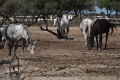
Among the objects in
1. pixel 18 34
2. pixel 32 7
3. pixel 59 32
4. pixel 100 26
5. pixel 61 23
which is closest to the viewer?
pixel 18 34

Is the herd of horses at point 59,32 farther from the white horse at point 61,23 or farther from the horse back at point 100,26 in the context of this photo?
the white horse at point 61,23

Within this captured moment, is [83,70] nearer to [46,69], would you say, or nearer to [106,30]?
[46,69]

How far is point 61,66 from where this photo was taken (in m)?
14.5

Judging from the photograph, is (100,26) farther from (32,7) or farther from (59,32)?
(59,32)

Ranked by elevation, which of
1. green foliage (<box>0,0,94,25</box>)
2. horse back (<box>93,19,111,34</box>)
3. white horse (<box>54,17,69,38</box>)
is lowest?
white horse (<box>54,17,69,38</box>)

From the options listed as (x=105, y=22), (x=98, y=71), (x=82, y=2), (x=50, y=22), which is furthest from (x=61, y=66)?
(x=50, y=22)

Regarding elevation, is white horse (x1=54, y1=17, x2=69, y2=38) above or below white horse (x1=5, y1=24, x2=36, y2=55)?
below

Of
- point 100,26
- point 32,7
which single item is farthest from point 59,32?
point 100,26

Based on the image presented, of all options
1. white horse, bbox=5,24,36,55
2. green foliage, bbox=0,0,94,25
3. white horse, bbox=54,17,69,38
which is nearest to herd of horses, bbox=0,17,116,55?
white horse, bbox=5,24,36,55

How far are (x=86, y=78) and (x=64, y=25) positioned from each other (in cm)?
2129

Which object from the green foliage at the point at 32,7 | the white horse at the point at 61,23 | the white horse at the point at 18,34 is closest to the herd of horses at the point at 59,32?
the white horse at the point at 18,34

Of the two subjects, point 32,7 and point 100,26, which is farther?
point 32,7

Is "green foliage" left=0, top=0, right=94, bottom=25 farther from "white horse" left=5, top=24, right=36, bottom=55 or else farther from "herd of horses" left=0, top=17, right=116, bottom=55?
"white horse" left=5, top=24, right=36, bottom=55

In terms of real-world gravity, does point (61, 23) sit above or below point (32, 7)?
below
